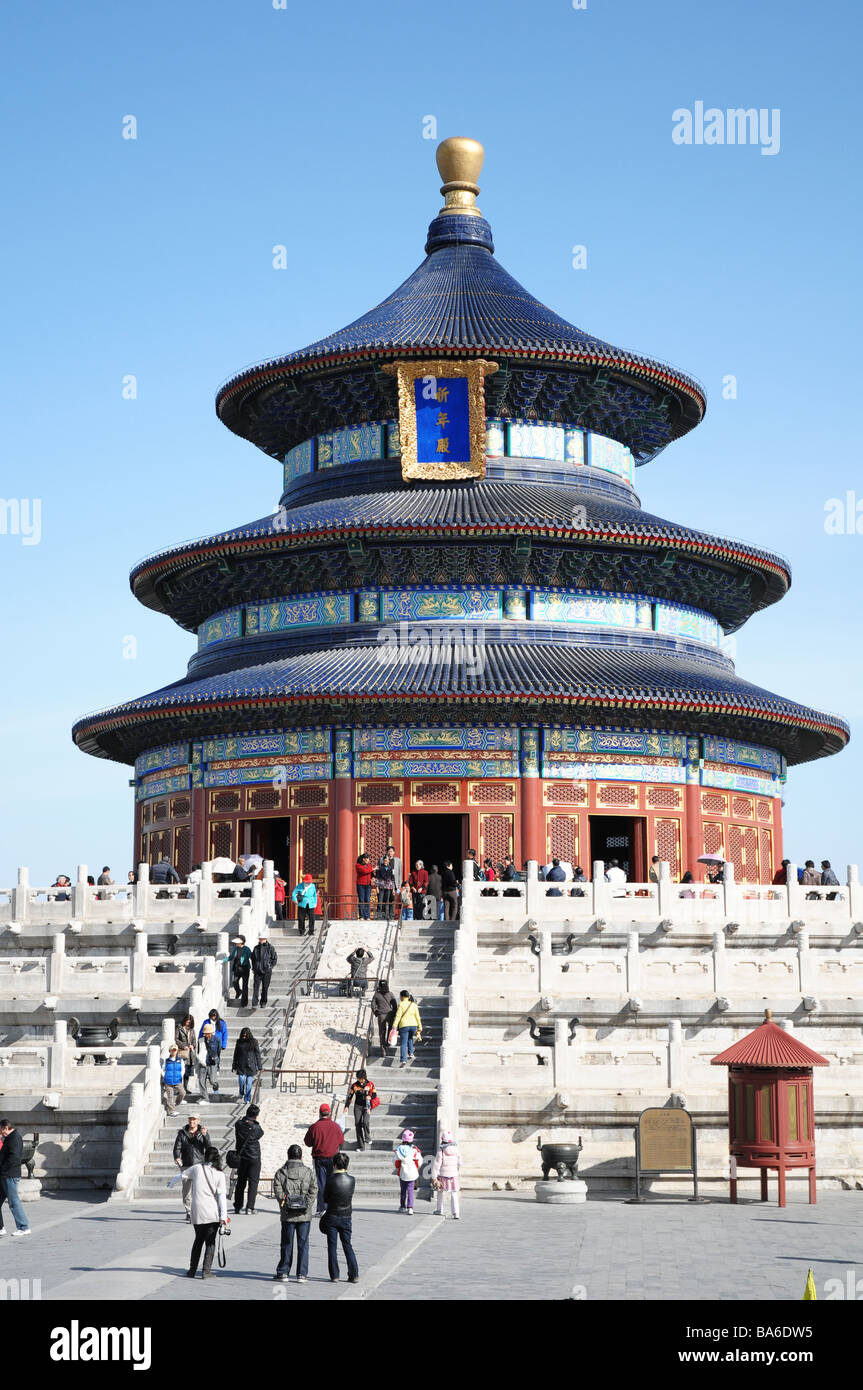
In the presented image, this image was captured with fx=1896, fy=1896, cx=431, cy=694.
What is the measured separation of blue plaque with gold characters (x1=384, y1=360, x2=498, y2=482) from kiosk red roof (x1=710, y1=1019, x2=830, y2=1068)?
25841mm

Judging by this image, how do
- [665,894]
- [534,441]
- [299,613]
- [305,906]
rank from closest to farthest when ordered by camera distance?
[665,894]
[305,906]
[299,613]
[534,441]

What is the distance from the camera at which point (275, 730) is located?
1828 inches

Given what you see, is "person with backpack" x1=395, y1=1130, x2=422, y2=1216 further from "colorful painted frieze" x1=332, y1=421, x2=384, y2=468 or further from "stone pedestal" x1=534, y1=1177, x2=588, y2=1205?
"colorful painted frieze" x1=332, y1=421, x2=384, y2=468

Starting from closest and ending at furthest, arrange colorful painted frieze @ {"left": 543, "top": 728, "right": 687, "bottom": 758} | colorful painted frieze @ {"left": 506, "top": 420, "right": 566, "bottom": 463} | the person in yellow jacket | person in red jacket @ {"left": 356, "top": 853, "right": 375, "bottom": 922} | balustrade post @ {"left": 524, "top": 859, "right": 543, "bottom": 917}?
the person in yellow jacket < balustrade post @ {"left": 524, "top": 859, "right": 543, "bottom": 917} < person in red jacket @ {"left": 356, "top": 853, "right": 375, "bottom": 922} < colorful painted frieze @ {"left": 543, "top": 728, "right": 687, "bottom": 758} < colorful painted frieze @ {"left": 506, "top": 420, "right": 566, "bottom": 463}

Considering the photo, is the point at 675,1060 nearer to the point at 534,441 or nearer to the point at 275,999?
the point at 275,999

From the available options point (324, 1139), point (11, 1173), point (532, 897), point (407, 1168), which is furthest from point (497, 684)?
point (11, 1173)

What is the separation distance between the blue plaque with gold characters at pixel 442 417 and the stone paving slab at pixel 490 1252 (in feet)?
87.0

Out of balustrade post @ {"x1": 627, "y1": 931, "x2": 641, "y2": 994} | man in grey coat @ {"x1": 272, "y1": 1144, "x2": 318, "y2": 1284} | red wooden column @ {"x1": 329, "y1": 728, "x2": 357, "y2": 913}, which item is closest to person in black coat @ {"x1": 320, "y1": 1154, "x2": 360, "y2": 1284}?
man in grey coat @ {"x1": 272, "y1": 1144, "x2": 318, "y2": 1284}

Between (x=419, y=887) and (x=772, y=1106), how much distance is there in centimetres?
1486

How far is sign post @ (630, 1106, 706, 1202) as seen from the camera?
1039 inches

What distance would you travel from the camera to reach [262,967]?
31.2m

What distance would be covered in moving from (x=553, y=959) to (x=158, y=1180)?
7340mm

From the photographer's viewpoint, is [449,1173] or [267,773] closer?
[449,1173]

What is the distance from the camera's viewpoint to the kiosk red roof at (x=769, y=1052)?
25.8 meters
